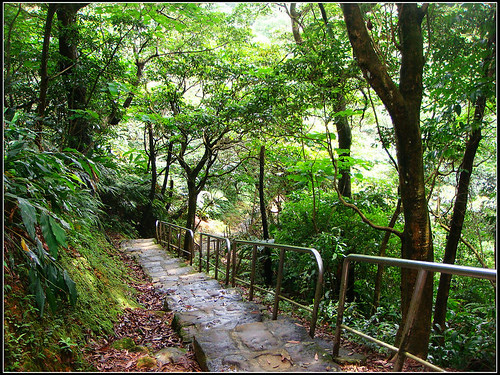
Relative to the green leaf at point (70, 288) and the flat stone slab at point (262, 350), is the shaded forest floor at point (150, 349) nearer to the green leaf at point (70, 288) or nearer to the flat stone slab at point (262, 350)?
the flat stone slab at point (262, 350)

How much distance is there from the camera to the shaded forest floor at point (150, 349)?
3.01m

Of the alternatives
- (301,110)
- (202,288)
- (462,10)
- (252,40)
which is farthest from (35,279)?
(252,40)

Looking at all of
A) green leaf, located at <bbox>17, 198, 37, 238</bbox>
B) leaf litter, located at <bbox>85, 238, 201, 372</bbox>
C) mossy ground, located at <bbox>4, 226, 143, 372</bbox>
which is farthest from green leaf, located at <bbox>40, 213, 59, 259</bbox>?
leaf litter, located at <bbox>85, 238, 201, 372</bbox>

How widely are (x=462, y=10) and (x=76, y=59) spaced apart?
6.32 metres

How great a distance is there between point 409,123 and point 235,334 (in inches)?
106

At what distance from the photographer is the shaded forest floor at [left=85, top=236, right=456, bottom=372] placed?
301 centimetres

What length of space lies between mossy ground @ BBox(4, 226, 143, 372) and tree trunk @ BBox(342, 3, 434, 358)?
2.99m

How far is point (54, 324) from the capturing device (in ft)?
10.2

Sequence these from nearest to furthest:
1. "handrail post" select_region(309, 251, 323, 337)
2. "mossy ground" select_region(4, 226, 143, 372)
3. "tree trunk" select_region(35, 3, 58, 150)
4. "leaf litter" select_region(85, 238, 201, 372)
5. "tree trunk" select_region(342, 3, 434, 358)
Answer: "mossy ground" select_region(4, 226, 143, 372) < "leaf litter" select_region(85, 238, 201, 372) < "tree trunk" select_region(342, 3, 434, 358) < "handrail post" select_region(309, 251, 323, 337) < "tree trunk" select_region(35, 3, 58, 150)

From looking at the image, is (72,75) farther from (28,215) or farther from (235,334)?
(235,334)

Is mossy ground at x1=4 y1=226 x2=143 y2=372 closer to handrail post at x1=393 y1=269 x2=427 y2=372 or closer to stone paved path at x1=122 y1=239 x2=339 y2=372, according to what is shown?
stone paved path at x1=122 y1=239 x2=339 y2=372

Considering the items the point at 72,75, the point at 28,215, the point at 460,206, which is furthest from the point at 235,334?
the point at 72,75

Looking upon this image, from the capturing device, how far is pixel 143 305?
5410 mm

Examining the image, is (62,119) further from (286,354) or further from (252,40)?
(286,354)
